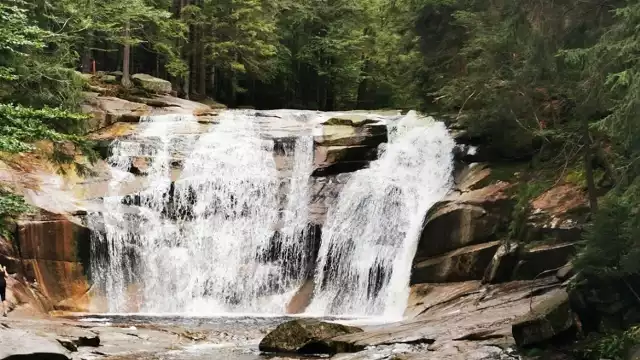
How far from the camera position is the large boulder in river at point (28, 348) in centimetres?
866

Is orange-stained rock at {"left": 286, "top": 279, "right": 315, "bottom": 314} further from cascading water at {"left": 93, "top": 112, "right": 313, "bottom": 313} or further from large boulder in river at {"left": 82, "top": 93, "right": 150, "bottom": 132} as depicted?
large boulder in river at {"left": 82, "top": 93, "right": 150, "bottom": 132}

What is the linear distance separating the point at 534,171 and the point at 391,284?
495 centimetres

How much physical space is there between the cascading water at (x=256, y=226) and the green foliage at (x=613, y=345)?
8212 millimetres

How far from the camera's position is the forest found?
936 centimetres

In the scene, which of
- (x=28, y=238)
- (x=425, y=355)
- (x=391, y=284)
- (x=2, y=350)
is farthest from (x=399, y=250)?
(x=2, y=350)

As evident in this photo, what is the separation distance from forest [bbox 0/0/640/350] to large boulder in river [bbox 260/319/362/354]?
16.1 ft

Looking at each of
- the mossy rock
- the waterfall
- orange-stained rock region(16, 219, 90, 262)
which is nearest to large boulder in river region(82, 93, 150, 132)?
orange-stained rock region(16, 219, 90, 262)

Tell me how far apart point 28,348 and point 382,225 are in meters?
12.5

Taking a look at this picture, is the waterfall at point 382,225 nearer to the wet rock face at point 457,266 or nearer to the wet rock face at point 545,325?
the wet rock face at point 457,266

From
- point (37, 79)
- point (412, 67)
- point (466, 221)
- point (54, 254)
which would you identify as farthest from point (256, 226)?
point (37, 79)

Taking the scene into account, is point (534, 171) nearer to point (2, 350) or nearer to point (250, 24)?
point (2, 350)

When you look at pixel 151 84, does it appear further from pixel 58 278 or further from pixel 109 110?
pixel 58 278

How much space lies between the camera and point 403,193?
816 inches

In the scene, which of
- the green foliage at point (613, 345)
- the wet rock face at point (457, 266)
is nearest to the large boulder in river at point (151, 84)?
the wet rock face at point (457, 266)
